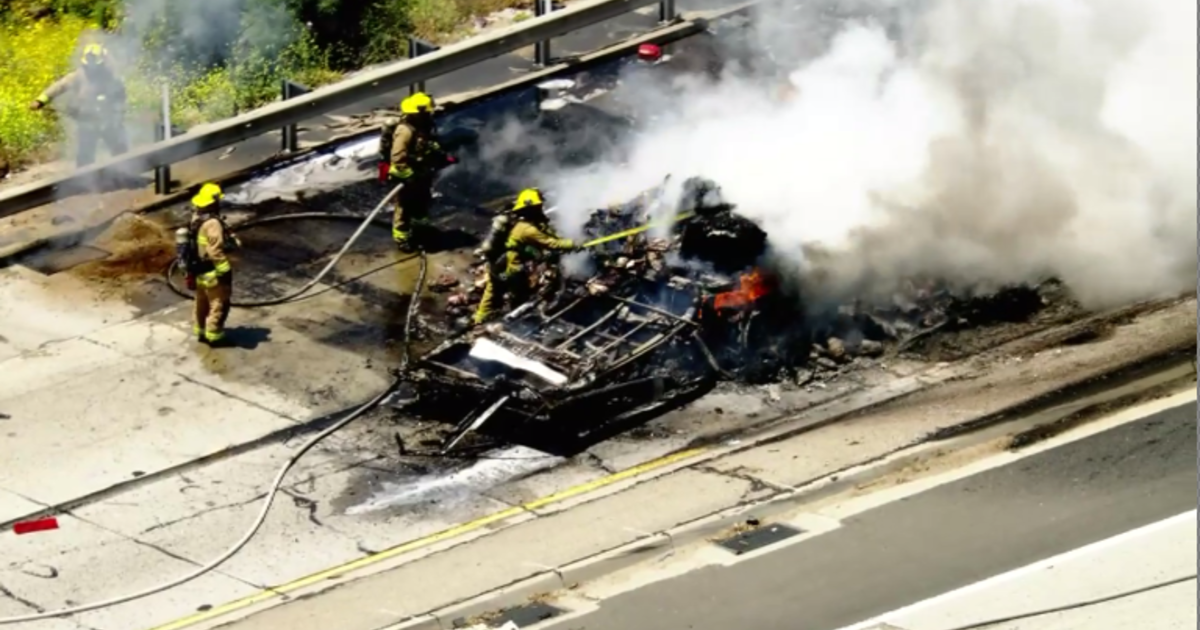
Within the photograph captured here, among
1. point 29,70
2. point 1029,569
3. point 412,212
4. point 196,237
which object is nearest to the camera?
point 1029,569

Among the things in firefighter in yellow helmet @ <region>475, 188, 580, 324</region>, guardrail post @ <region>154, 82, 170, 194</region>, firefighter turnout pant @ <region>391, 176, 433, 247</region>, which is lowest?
firefighter in yellow helmet @ <region>475, 188, 580, 324</region>

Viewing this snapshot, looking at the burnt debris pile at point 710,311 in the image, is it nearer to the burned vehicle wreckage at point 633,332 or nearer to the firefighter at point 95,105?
the burned vehicle wreckage at point 633,332

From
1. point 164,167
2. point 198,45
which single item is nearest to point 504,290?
point 164,167

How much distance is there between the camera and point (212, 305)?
17.4 m

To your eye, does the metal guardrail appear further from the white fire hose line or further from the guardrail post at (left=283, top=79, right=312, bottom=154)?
the white fire hose line

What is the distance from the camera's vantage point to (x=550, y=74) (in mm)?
22203

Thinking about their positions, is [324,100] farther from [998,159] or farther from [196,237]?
[998,159]

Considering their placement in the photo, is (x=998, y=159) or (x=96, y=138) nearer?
(x=998, y=159)

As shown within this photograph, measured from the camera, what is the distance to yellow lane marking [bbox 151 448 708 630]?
14078 millimetres

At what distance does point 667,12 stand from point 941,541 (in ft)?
33.0

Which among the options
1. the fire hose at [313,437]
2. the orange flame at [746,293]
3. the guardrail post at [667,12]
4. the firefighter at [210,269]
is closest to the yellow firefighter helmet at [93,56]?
the fire hose at [313,437]

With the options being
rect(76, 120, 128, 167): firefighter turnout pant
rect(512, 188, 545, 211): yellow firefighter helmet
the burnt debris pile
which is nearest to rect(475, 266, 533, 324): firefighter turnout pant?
the burnt debris pile

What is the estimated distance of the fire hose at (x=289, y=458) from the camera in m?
14.1

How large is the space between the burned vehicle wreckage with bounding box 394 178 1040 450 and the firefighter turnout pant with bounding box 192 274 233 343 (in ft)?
5.12
